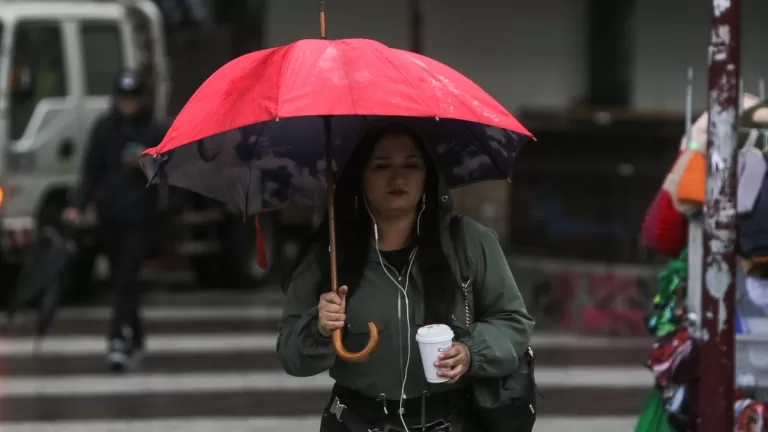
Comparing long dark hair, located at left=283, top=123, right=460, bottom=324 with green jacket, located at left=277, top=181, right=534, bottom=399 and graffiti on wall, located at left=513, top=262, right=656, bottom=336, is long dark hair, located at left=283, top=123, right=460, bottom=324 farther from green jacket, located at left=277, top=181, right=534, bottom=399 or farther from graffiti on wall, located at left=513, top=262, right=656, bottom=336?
graffiti on wall, located at left=513, top=262, right=656, bottom=336

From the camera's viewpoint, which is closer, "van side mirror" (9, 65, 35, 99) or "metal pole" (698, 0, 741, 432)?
"metal pole" (698, 0, 741, 432)

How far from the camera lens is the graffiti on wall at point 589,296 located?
1006cm

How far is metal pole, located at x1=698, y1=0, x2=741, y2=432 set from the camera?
4.38m

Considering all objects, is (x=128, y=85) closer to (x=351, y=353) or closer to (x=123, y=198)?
(x=123, y=198)

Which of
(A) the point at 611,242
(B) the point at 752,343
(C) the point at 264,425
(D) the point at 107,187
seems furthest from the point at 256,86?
(A) the point at 611,242

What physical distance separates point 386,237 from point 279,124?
1.57ft

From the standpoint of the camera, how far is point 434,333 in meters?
3.39

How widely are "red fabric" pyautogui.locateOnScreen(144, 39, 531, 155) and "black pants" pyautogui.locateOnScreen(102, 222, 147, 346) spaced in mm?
5173

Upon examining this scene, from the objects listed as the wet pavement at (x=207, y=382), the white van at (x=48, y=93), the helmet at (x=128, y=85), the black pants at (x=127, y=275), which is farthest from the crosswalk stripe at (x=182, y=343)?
the helmet at (x=128, y=85)

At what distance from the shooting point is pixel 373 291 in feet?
11.7

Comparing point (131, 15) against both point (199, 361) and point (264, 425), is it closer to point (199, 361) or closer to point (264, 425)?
point (199, 361)

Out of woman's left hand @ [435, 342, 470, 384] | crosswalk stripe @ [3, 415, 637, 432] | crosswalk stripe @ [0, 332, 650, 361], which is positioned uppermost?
woman's left hand @ [435, 342, 470, 384]

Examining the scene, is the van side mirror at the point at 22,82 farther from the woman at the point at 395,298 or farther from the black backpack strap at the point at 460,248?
the black backpack strap at the point at 460,248

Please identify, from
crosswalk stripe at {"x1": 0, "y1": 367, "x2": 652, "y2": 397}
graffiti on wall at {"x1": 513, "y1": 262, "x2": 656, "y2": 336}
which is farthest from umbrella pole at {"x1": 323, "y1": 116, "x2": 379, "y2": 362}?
graffiti on wall at {"x1": 513, "y1": 262, "x2": 656, "y2": 336}
